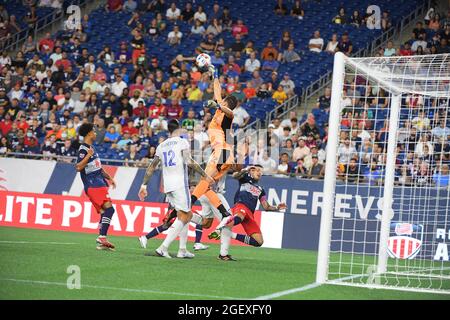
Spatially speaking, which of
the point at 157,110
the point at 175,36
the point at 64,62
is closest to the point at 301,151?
the point at 157,110

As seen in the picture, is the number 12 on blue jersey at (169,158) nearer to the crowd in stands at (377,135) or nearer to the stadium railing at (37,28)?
the crowd in stands at (377,135)

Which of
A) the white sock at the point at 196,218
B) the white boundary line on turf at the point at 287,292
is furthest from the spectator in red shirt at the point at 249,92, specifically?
the white boundary line on turf at the point at 287,292

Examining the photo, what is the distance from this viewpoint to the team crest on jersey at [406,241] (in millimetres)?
18141

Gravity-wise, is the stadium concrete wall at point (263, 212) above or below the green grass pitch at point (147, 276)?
above

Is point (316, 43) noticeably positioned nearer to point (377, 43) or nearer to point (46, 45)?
point (377, 43)

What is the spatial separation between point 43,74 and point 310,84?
9408mm

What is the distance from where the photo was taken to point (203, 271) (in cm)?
1252

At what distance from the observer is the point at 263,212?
2056 cm

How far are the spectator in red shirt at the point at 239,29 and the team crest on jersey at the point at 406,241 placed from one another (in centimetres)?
1274

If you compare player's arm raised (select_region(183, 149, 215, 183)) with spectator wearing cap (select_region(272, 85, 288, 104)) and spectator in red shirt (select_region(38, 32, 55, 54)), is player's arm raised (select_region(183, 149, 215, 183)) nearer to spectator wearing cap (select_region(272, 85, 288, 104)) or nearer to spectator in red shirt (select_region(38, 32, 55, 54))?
A: spectator wearing cap (select_region(272, 85, 288, 104))

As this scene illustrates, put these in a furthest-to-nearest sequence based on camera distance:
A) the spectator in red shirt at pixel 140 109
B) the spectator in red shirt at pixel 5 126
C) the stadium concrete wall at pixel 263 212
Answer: the spectator in red shirt at pixel 5 126, the spectator in red shirt at pixel 140 109, the stadium concrete wall at pixel 263 212

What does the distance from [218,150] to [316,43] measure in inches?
545

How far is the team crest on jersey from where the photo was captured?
18.1 metres
